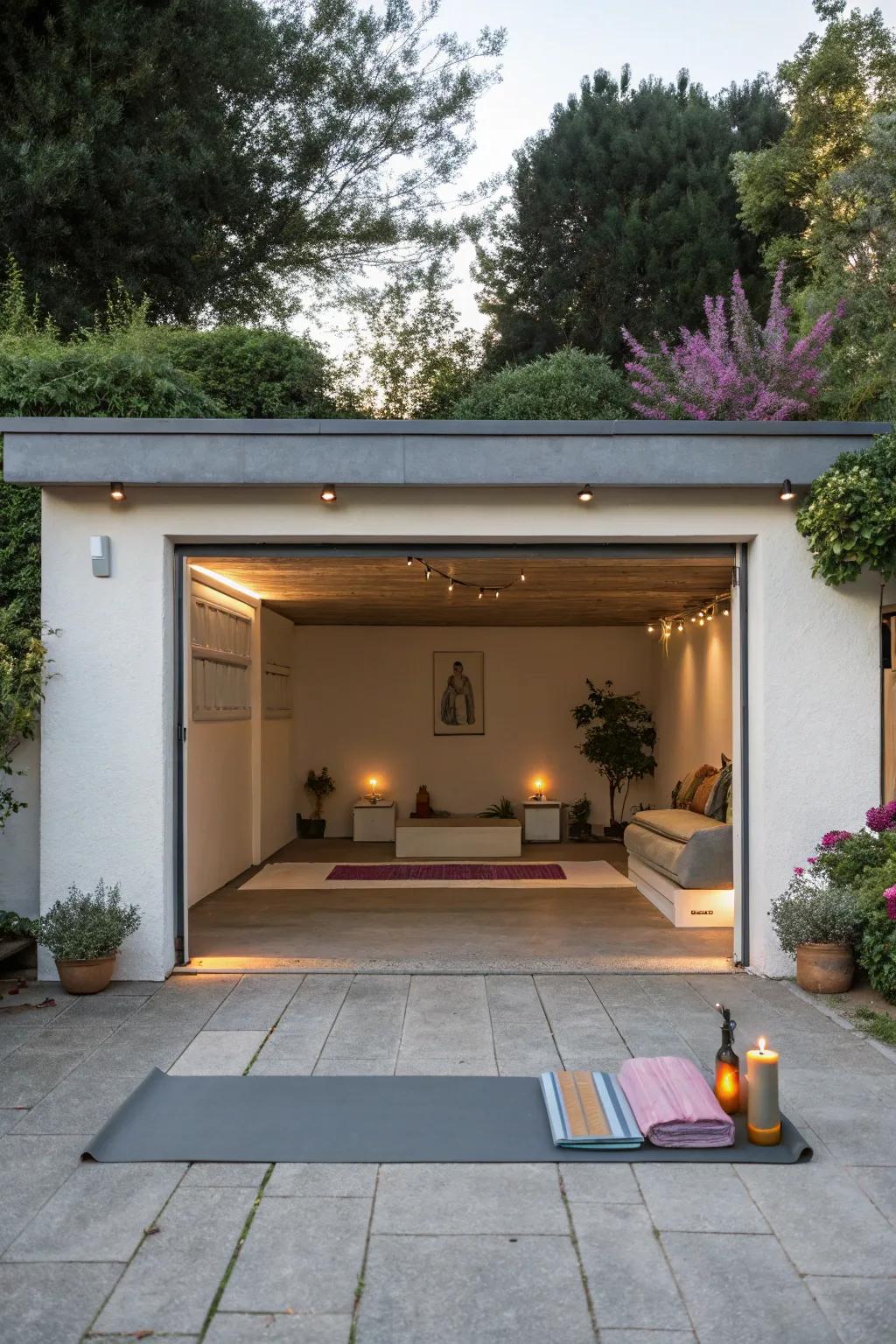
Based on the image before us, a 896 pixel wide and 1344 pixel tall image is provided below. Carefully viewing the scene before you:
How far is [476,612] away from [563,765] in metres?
2.61

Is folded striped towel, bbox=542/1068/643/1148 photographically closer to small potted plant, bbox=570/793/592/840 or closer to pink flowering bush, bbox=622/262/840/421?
pink flowering bush, bbox=622/262/840/421

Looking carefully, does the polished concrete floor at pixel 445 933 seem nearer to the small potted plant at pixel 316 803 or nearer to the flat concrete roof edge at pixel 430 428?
the flat concrete roof edge at pixel 430 428

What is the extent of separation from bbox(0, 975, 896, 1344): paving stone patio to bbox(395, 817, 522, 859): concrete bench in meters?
6.30

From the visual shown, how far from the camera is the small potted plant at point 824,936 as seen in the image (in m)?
5.47

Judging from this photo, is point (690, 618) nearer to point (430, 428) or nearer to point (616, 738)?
point (616, 738)

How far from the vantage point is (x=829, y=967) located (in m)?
5.49

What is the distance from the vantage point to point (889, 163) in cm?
1392

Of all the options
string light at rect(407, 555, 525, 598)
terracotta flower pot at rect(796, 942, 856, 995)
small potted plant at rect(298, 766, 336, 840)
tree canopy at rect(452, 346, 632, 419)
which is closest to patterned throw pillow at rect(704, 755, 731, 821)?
string light at rect(407, 555, 525, 598)

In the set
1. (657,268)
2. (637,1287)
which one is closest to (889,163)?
(657,268)

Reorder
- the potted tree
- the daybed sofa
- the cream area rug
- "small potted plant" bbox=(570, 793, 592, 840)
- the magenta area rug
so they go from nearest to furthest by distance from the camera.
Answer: the daybed sofa, the cream area rug, the magenta area rug, the potted tree, "small potted plant" bbox=(570, 793, 592, 840)

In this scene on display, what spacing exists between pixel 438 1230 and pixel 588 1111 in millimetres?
914

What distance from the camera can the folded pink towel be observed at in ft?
11.7

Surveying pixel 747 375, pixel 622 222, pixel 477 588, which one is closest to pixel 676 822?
pixel 477 588

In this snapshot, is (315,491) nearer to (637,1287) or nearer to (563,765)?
(637,1287)
